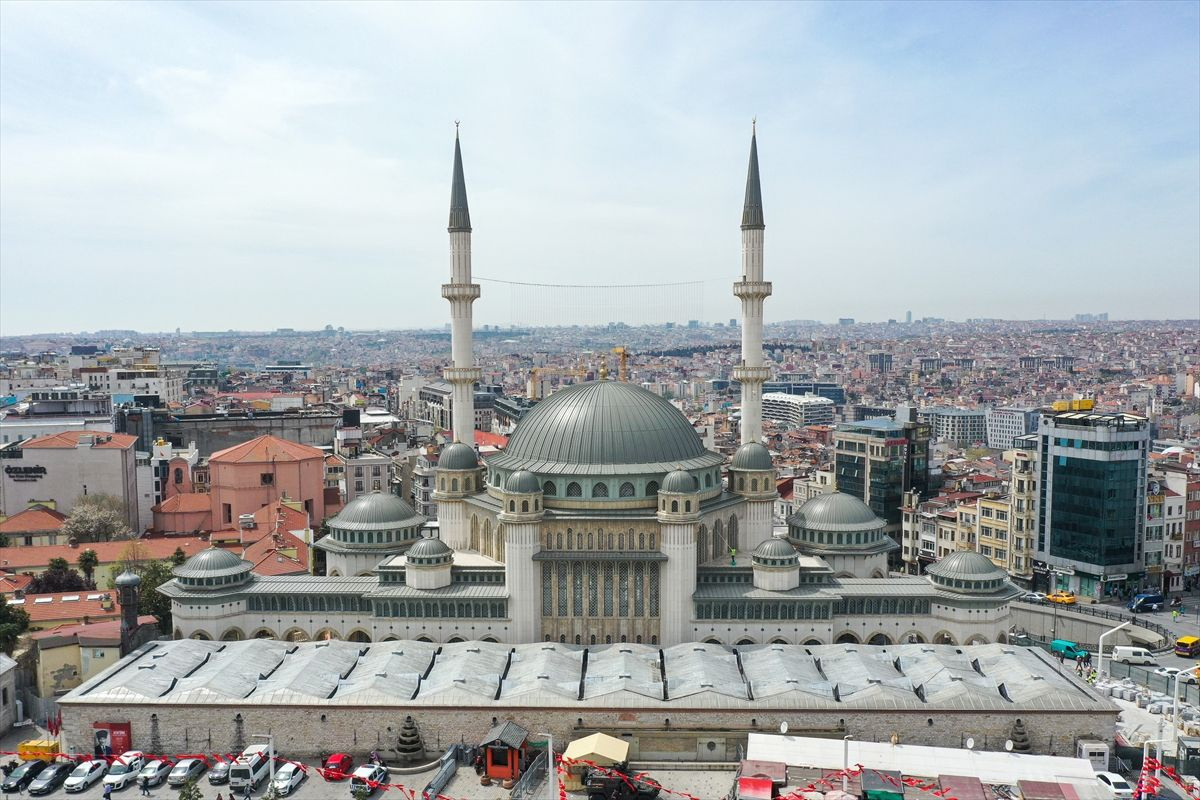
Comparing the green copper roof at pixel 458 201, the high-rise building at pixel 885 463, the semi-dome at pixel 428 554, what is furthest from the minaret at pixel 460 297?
the high-rise building at pixel 885 463

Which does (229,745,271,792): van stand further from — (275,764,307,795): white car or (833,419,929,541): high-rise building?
(833,419,929,541): high-rise building

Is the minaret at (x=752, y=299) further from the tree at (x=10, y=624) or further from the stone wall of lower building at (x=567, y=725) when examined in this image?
the tree at (x=10, y=624)

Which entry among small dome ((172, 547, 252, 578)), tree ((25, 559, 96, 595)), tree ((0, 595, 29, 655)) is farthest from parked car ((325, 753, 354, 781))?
tree ((25, 559, 96, 595))

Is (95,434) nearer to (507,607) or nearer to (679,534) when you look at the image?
(507,607)

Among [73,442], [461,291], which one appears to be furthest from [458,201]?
[73,442]

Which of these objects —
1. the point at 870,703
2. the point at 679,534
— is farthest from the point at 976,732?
the point at 679,534

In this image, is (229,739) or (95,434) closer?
(229,739)
